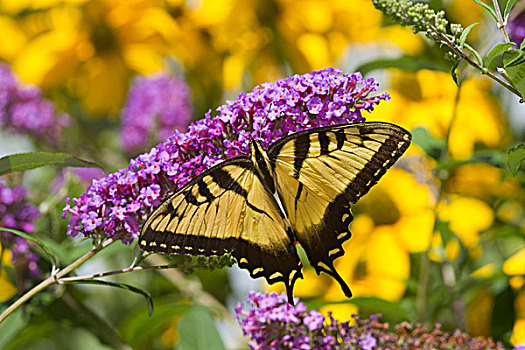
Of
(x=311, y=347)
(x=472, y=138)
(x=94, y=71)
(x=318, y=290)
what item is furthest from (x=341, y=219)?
(x=94, y=71)

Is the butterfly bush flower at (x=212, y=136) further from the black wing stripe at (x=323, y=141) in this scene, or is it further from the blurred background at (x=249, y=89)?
the blurred background at (x=249, y=89)

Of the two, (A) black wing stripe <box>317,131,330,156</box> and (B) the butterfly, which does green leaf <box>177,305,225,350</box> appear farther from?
(A) black wing stripe <box>317,131,330,156</box>

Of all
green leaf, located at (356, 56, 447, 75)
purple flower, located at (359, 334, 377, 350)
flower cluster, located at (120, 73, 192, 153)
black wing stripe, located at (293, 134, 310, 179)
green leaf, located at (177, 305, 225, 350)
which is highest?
flower cluster, located at (120, 73, 192, 153)

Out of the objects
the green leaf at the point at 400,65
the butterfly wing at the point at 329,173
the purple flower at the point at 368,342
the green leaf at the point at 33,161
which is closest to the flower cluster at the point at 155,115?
the green leaf at the point at 400,65

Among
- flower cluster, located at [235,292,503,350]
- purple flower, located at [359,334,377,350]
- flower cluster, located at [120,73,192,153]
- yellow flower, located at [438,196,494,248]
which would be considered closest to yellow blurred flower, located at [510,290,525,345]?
yellow flower, located at [438,196,494,248]

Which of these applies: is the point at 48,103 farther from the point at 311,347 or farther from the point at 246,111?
the point at 311,347
